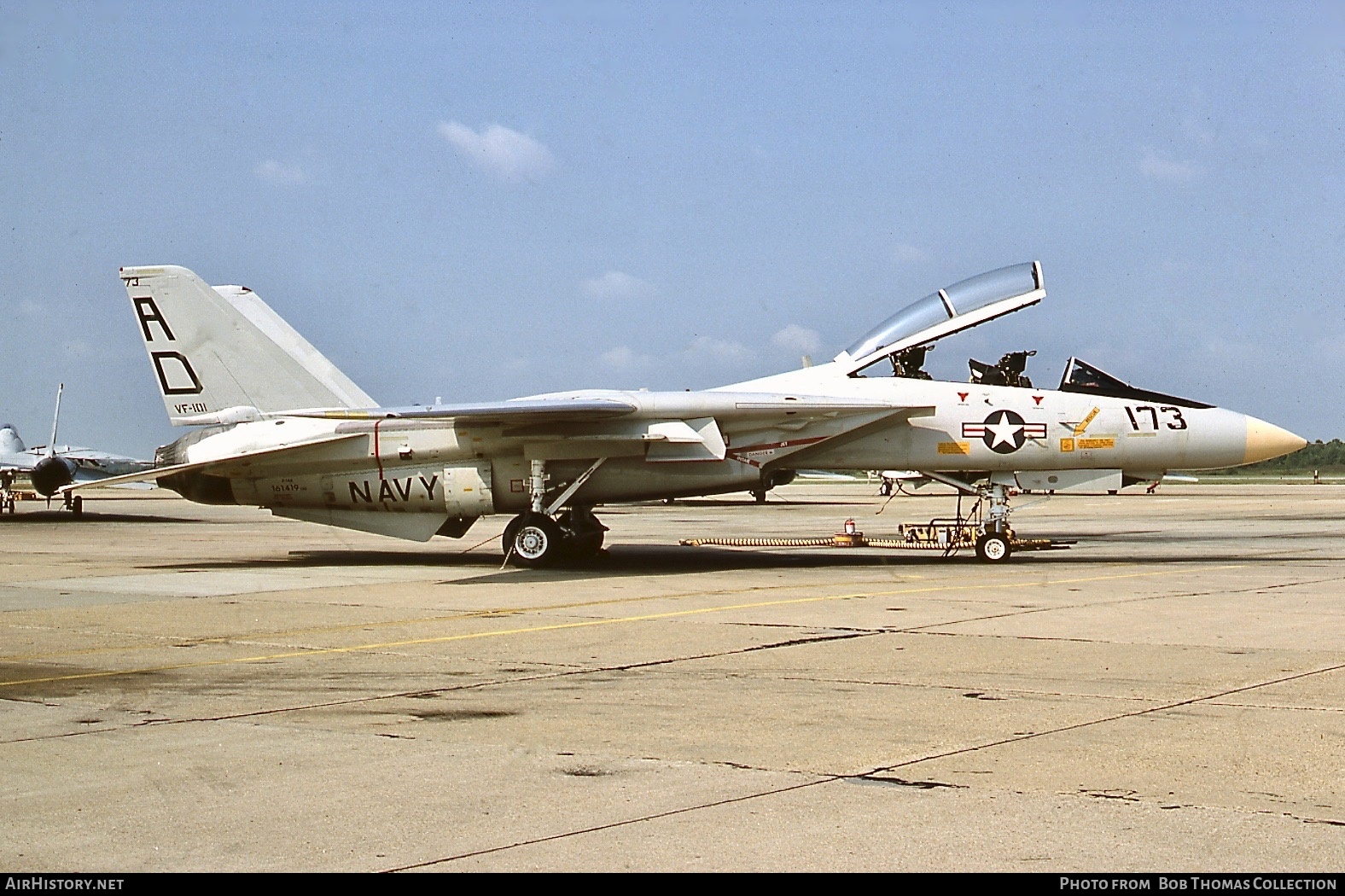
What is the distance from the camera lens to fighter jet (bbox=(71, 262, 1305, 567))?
1798 cm

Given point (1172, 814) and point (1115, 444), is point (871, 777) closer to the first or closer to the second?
point (1172, 814)

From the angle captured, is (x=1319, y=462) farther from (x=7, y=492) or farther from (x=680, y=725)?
(x=680, y=725)

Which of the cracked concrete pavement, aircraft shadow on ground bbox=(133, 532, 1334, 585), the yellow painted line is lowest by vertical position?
the cracked concrete pavement

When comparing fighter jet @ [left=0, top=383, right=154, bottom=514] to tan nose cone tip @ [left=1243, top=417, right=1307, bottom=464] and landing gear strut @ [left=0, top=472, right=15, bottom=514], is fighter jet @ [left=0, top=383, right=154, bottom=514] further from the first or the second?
tan nose cone tip @ [left=1243, top=417, right=1307, bottom=464]

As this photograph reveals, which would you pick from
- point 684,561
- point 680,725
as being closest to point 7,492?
point 684,561

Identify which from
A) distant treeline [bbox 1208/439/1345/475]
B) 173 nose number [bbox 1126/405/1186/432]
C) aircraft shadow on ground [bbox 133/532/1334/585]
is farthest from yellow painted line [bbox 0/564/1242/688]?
distant treeline [bbox 1208/439/1345/475]

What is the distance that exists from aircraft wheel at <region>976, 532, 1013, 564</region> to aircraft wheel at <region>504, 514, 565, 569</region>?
6.06 m

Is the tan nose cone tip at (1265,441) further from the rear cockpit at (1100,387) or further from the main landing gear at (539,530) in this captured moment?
the main landing gear at (539,530)

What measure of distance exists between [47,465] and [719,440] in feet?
92.7

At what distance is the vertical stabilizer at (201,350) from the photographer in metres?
19.8

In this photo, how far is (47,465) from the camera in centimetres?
3869

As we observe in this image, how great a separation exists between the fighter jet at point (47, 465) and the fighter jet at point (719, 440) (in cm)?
1659

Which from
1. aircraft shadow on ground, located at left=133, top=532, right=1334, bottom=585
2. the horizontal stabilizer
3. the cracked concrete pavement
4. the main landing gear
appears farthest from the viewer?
the horizontal stabilizer

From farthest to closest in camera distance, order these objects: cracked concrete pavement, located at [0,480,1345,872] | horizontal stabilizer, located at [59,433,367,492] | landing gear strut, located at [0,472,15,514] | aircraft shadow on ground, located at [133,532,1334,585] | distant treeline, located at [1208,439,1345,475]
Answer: distant treeline, located at [1208,439,1345,475] → landing gear strut, located at [0,472,15,514] → horizontal stabilizer, located at [59,433,367,492] → aircraft shadow on ground, located at [133,532,1334,585] → cracked concrete pavement, located at [0,480,1345,872]
